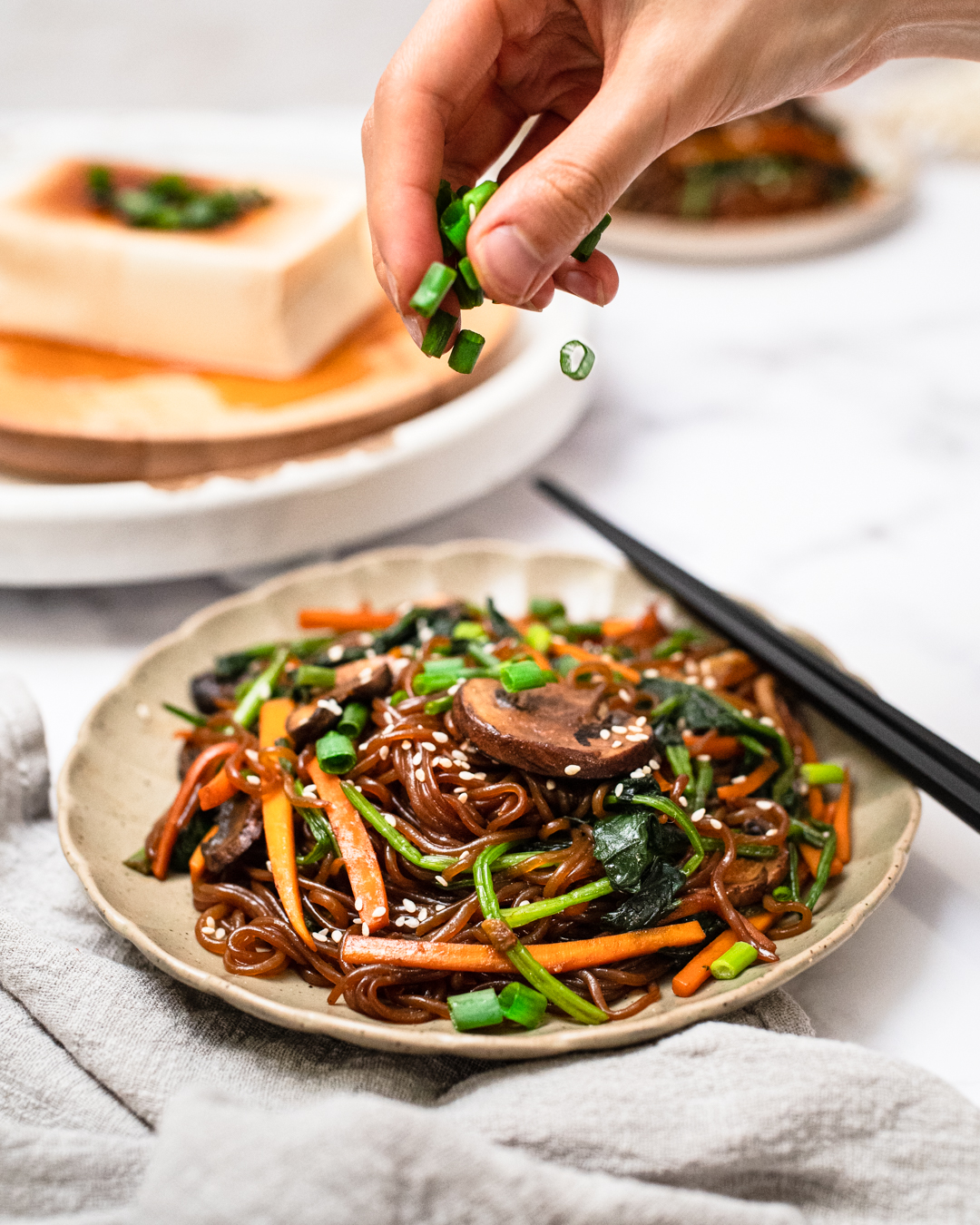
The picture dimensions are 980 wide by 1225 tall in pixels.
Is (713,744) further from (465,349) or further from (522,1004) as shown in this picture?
(465,349)

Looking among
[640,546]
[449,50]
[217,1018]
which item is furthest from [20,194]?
[217,1018]

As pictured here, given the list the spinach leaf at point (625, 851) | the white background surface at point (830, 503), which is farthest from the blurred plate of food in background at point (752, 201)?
the spinach leaf at point (625, 851)

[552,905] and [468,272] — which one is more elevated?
[468,272]

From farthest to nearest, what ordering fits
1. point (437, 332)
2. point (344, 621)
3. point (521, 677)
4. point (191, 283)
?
1. point (191, 283)
2. point (344, 621)
3. point (521, 677)
4. point (437, 332)

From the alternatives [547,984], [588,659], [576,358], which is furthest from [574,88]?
[547,984]

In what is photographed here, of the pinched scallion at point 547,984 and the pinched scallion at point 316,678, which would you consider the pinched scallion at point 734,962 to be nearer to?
the pinched scallion at point 547,984

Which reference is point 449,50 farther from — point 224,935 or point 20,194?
point 20,194

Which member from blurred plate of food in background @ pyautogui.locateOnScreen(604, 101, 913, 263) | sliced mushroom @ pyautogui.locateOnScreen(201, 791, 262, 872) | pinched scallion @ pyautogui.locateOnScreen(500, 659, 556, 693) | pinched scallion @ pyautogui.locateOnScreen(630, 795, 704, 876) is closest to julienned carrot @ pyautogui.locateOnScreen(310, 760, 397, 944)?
sliced mushroom @ pyautogui.locateOnScreen(201, 791, 262, 872)

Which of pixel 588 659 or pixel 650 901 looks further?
pixel 588 659

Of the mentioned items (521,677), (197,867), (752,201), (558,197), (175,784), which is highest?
(558,197)
